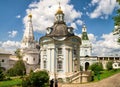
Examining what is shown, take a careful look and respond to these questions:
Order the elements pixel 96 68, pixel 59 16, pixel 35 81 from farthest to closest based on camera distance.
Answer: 1. pixel 96 68
2. pixel 59 16
3. pixel 35 81

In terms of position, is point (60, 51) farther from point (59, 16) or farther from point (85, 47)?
point (85, 47)

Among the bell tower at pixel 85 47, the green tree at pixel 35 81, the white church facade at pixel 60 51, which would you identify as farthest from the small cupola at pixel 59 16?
the bell tower at pixel 85 47

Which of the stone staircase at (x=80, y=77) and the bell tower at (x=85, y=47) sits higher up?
the bell tower at (x=85, y=47)

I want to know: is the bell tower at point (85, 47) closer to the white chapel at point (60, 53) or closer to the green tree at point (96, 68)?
the green tree at point (96, 68)

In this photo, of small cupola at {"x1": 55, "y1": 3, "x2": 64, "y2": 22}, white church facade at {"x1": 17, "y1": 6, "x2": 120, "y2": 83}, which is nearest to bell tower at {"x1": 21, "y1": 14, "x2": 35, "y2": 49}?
small cupola at {"x1": 55, "y1": 3, "x2": 64, "y2": 22}

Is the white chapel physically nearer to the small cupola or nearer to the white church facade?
the white church facade

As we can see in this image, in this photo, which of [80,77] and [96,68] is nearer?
[80,77]

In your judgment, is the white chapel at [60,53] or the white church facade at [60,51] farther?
the white chapel at [60,53]

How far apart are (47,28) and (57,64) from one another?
752 centimetres

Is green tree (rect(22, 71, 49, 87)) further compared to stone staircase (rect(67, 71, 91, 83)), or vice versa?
stone staircase (rect(67, 71, 91, 83))

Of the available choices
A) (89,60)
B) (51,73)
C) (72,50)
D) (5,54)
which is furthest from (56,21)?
(89,60)

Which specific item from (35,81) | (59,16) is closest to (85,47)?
(59,16)

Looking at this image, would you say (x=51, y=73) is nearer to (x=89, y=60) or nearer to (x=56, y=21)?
(x=56, y=21)

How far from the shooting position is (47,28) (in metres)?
50.2
